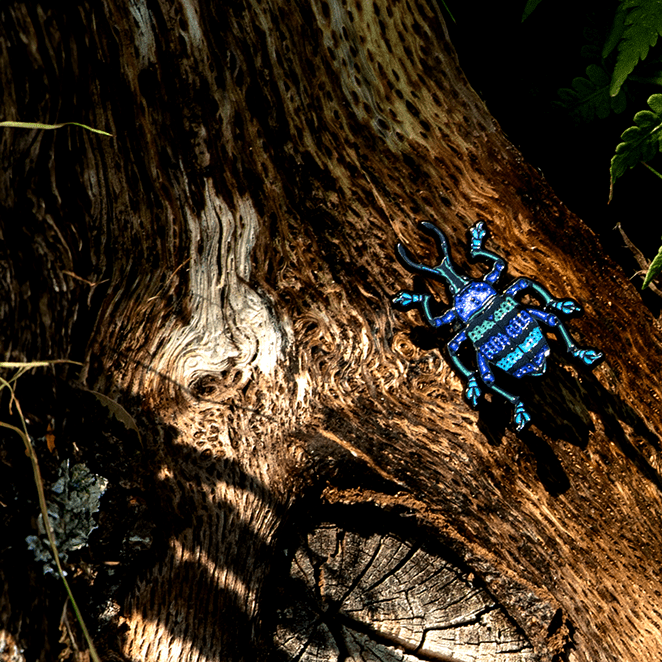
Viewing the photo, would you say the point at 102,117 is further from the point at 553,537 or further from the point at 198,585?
the point at 553,537

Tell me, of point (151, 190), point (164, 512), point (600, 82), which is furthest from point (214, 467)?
point (600, 82)

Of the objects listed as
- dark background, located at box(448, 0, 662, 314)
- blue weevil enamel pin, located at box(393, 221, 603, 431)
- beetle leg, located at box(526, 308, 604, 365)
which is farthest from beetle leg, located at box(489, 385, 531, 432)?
dark background, located at box(448, 0, 662, 314)

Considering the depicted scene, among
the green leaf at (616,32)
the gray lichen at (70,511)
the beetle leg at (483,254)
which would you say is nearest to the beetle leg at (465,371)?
the beetle leg at (483,254)

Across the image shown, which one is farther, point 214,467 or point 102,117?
point 214,467

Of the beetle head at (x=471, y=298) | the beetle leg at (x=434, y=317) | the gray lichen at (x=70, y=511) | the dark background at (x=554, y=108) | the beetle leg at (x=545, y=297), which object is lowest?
the gray lichen at (x=70, y=511)

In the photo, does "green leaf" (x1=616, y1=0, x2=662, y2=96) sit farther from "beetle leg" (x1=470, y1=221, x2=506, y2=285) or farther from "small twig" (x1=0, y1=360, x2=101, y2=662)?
"small twig" (x1=0, y1=360, x2=101, y2=662)

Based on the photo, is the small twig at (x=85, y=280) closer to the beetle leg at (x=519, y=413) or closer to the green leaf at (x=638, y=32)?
the beetle leg at (x=519, y=413)
